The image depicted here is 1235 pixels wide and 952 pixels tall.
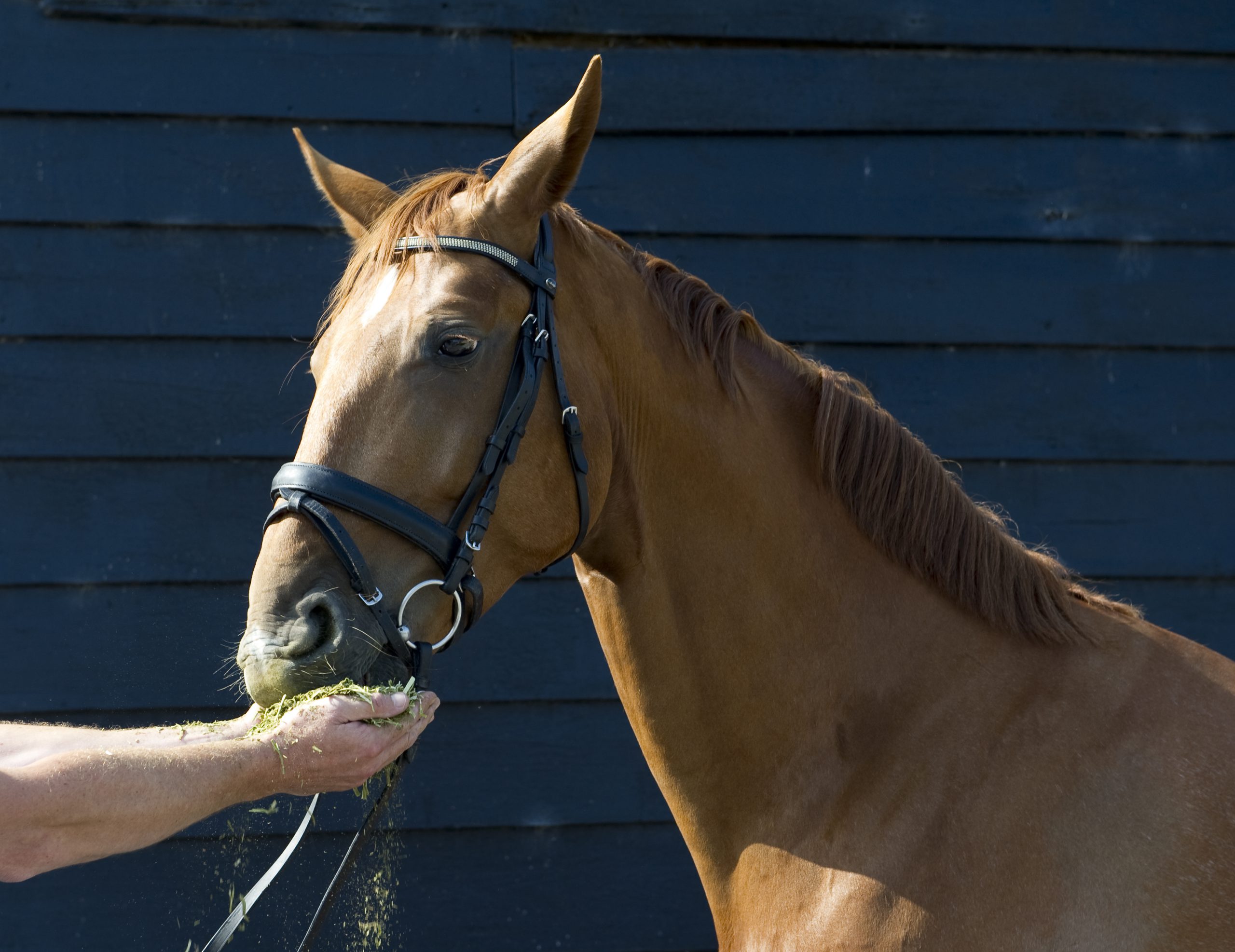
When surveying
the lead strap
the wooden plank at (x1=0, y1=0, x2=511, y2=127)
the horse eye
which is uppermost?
the wooden plank at (x1=0, y1=0, x2=511, y2=127)

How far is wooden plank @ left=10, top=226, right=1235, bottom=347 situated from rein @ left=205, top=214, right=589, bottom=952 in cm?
144

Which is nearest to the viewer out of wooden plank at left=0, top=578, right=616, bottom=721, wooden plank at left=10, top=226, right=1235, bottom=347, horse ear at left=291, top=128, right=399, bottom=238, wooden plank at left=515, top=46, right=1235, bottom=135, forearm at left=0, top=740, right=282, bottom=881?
forearm at left=0, top=740, right=282, bottom=881

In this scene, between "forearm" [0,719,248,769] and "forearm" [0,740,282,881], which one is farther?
"forearm" [0,719,248,769]

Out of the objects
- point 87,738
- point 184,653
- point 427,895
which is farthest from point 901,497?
point 184,653

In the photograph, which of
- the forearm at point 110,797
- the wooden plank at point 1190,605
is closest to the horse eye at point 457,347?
the forearm at point 110,797

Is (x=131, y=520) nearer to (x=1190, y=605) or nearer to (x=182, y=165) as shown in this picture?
(x=182, y=165)

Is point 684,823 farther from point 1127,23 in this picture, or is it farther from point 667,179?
point 1127,23

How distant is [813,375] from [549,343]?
0.52 metres

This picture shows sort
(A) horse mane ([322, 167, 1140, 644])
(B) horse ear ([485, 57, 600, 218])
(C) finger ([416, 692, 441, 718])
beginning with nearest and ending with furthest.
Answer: (C) finger ([416, 692, 441, 718])
(B) horse ear ([485, 57, 600, 218])
(A) horse mane ([322, 167, 1140, 644])

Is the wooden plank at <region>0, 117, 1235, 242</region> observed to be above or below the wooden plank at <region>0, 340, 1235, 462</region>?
above

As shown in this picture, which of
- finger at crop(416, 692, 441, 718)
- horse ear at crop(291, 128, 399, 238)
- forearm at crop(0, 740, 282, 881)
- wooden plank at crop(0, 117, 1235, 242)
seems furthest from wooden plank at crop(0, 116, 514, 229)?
forearm at crop(0, 740, 282, 881)

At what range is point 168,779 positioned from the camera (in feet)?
3.98

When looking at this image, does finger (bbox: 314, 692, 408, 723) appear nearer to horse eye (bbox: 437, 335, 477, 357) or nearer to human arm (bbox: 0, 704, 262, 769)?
human arm (bbox: 0, 704, 262, 769)

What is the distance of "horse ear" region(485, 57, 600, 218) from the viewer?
1543mm
